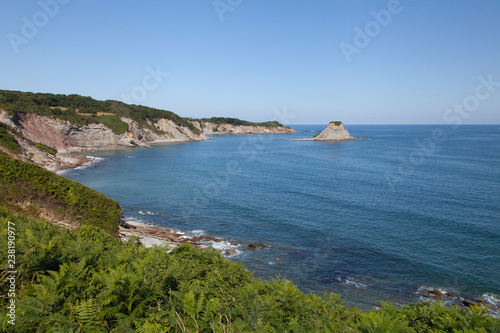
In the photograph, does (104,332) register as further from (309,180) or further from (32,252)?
(309,180)

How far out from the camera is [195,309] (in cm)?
522

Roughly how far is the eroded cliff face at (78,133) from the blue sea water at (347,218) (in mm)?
28257

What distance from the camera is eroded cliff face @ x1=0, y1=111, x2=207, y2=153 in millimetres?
73431

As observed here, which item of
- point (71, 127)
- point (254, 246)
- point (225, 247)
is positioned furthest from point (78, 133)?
point (254, 246)

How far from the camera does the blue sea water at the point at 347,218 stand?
21078 millimetres

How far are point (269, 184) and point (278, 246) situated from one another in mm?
23688

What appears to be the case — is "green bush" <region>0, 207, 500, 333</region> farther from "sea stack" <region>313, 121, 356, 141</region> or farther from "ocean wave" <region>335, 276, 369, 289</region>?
"sea stack" <region>313, 121, 356, 141</region>

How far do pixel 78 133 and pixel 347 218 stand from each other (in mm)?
91869

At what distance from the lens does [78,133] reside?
92.4 m

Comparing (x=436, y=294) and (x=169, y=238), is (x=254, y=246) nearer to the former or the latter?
(x=169, y=238)

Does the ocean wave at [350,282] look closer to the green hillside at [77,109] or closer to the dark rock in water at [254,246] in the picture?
the dark rock in water at [254,246]

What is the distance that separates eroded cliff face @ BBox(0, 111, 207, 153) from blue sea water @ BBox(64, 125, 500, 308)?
92.7ft

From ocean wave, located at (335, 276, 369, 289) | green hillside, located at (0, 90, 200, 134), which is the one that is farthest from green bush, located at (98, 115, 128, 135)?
ocean wave, located at (335, 276, 369, 289)

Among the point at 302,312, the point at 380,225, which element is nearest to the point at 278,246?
the point at 380,225
